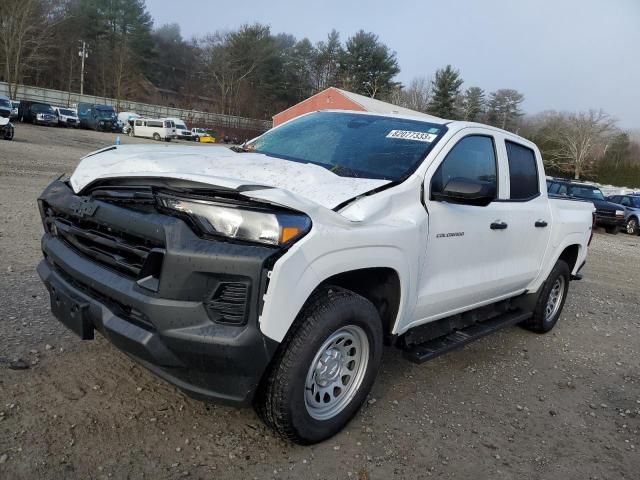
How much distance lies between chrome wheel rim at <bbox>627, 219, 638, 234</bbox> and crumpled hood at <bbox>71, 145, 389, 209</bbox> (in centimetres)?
2150

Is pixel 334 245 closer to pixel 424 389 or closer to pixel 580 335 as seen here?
pixel 424 389

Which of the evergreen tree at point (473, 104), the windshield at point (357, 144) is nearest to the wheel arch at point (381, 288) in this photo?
the windshield at point (357, 144)

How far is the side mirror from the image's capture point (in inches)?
128

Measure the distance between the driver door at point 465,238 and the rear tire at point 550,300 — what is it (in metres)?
1.03

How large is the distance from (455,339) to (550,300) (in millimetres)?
2189

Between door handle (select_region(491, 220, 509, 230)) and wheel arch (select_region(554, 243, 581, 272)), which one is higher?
door handle (select_region(491, 220, 509, 230))

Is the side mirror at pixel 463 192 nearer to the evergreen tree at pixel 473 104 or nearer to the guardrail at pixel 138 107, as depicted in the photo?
the guardrail at pixel 138 107

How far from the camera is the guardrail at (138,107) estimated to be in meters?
60.2

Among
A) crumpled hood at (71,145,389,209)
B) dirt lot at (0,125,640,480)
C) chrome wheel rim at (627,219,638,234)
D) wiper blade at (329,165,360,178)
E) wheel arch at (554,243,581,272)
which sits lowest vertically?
chrome wheel rim at (627,219,638,234)

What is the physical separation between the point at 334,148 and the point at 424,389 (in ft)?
6.06

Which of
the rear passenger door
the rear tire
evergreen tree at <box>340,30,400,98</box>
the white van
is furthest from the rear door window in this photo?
evergreen tree at <box>340,30,400,98</box>

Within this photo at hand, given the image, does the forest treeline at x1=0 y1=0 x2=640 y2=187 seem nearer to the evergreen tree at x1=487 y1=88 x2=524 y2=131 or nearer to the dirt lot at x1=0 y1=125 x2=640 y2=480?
the evergreen tree at x1=487 y1=88 x2=524 y2=131

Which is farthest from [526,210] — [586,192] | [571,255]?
[586,192]

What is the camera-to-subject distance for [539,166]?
5055mm
